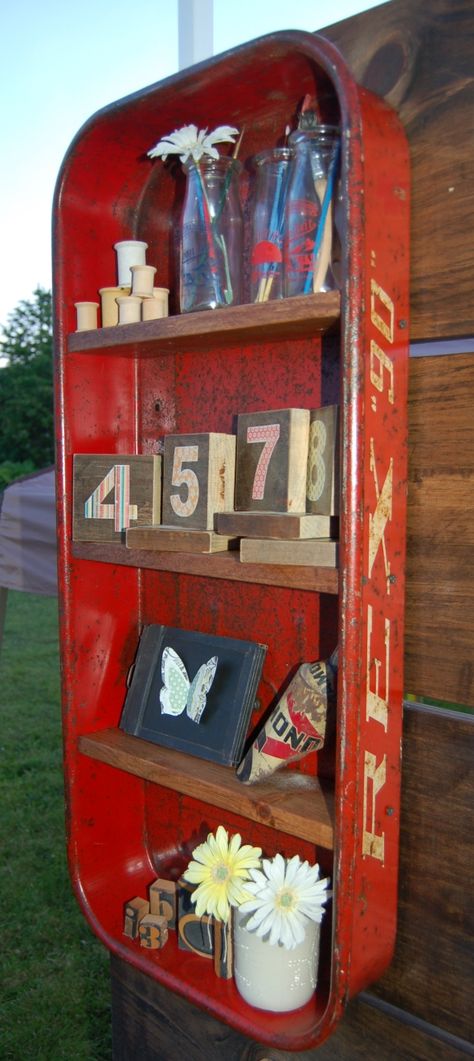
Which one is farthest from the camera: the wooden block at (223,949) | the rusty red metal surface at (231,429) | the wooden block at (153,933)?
the wooden block at (153,933)

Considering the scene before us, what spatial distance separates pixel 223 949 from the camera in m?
1.61

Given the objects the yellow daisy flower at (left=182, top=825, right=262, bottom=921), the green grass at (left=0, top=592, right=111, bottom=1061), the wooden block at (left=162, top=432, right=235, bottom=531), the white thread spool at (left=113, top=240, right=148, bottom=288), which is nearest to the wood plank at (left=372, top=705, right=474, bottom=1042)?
the yellow daisy flower at (left=182, top=825, right=262, bottom=921)

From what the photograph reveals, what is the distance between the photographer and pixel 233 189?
1569mm

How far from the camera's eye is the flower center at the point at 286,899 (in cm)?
145

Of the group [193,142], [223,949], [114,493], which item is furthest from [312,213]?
[223,949]

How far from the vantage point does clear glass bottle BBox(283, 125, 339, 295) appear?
1.34m

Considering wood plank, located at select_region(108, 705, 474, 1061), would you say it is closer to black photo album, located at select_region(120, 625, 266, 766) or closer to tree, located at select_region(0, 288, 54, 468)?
black photo album, located at select_region(120, 625, 266, 766)

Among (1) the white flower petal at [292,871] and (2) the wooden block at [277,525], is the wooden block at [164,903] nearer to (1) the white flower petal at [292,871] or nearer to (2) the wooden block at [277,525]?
(1) the white flower petal at [292,871]

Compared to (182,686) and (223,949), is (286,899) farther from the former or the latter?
(182,686)

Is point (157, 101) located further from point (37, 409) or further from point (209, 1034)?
point (37, 409)

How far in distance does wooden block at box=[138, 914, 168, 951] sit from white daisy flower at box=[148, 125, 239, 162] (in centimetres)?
144

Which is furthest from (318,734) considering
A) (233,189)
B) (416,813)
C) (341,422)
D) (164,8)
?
(164,8)

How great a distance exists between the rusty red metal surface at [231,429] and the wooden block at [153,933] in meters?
0.02

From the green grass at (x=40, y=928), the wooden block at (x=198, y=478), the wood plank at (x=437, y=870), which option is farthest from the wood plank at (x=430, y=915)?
the green grass at (x=40, y=928)
